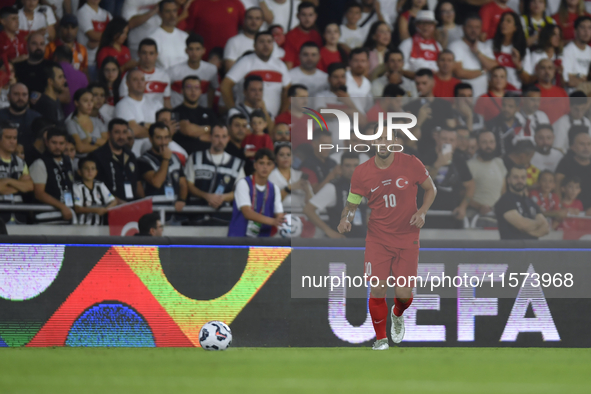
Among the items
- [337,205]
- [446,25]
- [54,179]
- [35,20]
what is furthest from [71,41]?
[446,25]

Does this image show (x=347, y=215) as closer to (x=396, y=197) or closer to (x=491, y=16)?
(x=396, y=197)

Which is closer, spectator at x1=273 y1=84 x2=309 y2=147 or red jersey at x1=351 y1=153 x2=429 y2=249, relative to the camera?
red jersey at x1=351 y1=153 x2=429 y2=249

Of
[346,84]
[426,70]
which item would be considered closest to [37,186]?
[346,84]

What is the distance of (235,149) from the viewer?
7.95 meters

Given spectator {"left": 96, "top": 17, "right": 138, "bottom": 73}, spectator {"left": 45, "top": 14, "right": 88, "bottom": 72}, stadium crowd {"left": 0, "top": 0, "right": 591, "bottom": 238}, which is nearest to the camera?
stadium crowd {"left": 0, "top": 0, "right": 591, "bottom": 238}

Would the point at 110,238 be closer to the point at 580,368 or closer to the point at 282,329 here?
the point at 282,329

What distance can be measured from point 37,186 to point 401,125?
3.91m

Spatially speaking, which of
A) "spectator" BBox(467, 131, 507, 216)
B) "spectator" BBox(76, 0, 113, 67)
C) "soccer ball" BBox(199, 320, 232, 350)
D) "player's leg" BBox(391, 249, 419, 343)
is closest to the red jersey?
"player's leg" BBox(391, 249, 419, 343)

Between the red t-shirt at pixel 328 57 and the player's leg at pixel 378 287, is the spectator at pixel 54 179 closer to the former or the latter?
the player's leg at pixel 378 287

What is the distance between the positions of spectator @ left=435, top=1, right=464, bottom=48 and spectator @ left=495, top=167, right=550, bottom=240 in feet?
8.99

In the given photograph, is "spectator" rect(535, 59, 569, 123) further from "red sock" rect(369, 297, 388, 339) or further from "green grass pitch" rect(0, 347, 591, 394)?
"red sock" rect(369, 297, 388, 339)

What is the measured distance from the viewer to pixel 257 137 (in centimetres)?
802

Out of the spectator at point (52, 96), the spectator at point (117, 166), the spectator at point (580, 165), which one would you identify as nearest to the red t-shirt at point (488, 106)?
the spectator at point (580, 165)

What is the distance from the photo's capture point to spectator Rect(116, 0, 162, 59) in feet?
28.3
